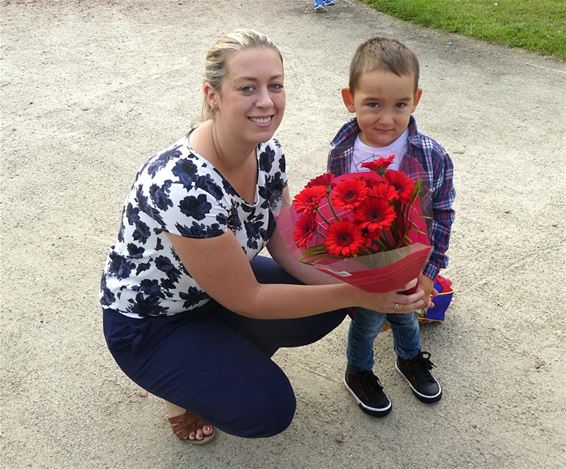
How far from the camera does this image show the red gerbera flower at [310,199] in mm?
1904

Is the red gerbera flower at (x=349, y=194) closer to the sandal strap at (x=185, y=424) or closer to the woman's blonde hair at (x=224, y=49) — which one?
the woman's blonde hair at (x=224, y=49)

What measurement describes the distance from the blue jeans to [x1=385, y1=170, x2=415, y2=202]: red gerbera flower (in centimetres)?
76

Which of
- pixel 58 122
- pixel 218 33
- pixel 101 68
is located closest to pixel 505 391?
pixel 58 122

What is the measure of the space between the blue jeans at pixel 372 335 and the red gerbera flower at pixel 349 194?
0.83m

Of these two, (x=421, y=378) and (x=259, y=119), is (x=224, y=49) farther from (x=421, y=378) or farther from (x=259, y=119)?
(x=421, y=378)

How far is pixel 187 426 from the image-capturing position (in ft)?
8.45

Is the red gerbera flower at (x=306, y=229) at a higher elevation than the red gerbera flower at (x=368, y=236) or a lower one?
lower

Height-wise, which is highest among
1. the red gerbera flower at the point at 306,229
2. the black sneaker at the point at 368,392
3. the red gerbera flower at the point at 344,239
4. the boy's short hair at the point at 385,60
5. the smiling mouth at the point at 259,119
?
the boy's short hair at the point at 385,60

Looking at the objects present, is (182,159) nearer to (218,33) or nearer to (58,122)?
(58,122)

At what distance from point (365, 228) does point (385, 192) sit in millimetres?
116

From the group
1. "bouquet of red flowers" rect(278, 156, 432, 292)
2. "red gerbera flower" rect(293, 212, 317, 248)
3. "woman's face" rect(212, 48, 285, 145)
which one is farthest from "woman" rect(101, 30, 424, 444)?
"red gerbera flower" rect(293, 212, 317, 248)

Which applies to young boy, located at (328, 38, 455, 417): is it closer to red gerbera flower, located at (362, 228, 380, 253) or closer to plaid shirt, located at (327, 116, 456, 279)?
plaid shirt, located at (327, 116, 456, 279)

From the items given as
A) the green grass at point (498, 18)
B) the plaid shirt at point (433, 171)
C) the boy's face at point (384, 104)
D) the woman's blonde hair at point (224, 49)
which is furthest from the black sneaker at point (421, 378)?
the green grass at point (498, 18)

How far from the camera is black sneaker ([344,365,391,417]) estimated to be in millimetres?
2656
